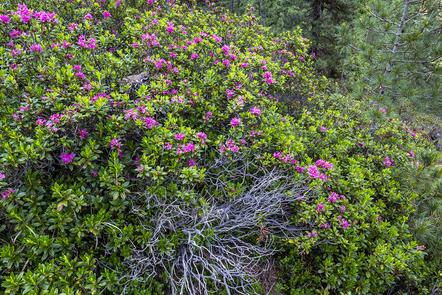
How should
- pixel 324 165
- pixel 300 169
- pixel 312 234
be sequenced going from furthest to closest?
1. pixel 324 165
2. pixel 300 169
3. pixel 312 234

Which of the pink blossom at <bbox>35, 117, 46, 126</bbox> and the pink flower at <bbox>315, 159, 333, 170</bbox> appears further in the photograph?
the pink flower at <bbox>315, 159, 333, 170</bbox>

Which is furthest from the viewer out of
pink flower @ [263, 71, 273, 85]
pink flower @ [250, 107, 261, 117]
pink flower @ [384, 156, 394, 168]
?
pink flower @ [263, 71, 273, 85]

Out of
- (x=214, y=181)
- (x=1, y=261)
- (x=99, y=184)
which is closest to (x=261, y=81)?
(x=214, y=181)

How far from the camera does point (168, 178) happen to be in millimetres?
3141

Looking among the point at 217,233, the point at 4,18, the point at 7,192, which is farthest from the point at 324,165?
the point at 4,18

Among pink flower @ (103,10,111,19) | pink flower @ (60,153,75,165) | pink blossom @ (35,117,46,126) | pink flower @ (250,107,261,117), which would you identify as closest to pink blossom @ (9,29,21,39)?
Result: pink flower @ (103,10,111,19)

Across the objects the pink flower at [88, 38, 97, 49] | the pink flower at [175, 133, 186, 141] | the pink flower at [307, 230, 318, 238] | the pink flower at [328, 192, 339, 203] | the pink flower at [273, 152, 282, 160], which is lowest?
the pink flower at [307, 230, 318, 238]

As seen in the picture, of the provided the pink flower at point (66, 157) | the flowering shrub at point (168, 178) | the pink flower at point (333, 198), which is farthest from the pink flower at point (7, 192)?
the pink flower at point (333, 198)

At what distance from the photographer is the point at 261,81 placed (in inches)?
188

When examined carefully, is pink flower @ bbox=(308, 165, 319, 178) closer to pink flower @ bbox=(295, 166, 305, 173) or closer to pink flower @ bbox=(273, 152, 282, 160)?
pink flower @ bbox=(295, 166, 305, 173)

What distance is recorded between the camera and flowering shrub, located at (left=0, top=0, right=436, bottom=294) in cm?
258

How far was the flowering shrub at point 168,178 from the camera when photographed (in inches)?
102

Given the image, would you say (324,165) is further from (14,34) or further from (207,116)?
(14,34)

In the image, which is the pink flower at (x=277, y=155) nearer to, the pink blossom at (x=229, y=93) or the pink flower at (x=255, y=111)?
the pink flower at (x=255, y=111)
